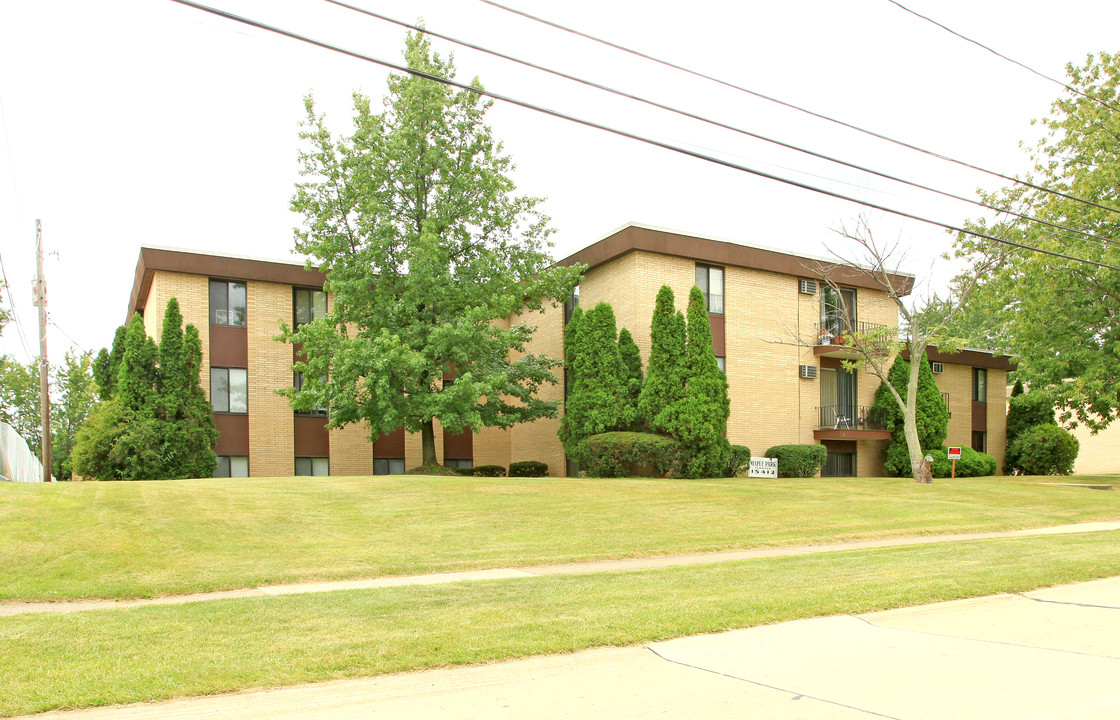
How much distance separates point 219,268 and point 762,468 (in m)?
18.0

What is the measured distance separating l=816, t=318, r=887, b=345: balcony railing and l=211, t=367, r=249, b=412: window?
19162mm

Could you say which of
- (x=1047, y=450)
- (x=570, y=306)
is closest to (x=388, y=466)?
(x=570, y=306)

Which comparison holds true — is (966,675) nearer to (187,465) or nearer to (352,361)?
(352,361)

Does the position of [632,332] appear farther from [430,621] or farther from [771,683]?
[771,683]

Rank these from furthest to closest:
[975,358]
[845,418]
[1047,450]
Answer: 1. [975,358]
2. [1047,450]
3. [845,418]

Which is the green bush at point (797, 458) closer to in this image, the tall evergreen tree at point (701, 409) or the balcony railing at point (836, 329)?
the tall evergreen tree at point (701, 409)

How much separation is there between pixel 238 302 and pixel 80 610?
18.2m

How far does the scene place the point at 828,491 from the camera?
21188 millimetres

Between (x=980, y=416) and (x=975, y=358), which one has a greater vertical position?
(x=975, y=358)

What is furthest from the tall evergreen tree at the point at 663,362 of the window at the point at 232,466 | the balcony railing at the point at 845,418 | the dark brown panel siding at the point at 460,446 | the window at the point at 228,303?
the window at the point at 228,303

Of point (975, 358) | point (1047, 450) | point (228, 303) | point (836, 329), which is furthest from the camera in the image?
point (975, 358)

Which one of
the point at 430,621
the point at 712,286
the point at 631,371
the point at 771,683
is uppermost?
the point at 712,286

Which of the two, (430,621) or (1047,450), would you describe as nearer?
(430,621)

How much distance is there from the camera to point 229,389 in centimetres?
2584
